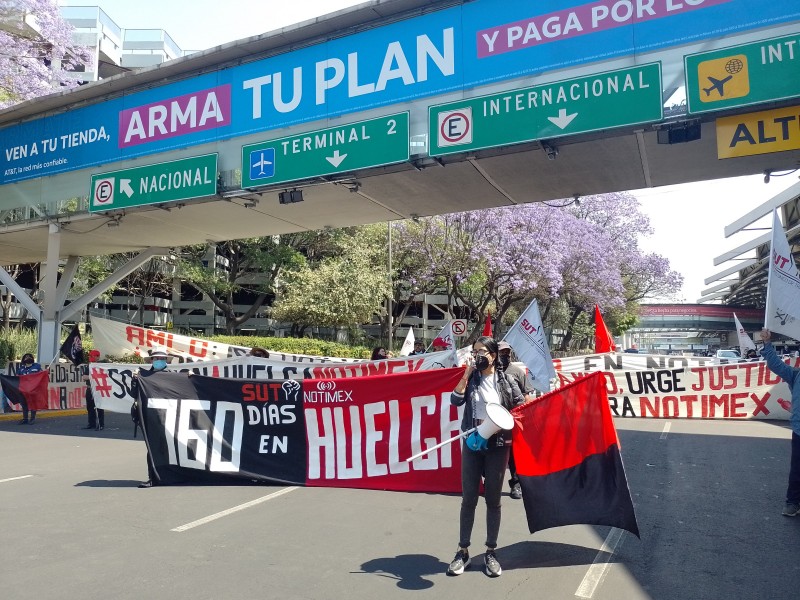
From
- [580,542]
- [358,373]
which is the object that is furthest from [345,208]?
[580,542]

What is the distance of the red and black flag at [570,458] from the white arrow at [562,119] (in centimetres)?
571

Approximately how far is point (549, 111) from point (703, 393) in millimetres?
8937

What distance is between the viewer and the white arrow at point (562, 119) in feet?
31.9

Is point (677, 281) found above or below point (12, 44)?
below

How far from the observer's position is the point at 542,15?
415 inches

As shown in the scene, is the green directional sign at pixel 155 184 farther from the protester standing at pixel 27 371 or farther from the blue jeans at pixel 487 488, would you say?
the blue jeans at pixel 487 488

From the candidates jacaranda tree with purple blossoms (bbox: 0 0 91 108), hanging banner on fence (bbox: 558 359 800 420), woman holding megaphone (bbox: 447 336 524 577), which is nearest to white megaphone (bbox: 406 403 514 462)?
woman holding megaphone (bbox: 447 336 524 577)

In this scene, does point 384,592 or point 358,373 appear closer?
point 384,592

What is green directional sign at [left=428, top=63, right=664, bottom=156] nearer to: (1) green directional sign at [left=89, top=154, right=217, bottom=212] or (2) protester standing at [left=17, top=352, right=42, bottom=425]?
(1) green directional sign at [left=89, top=154, right=217, bottom=212]

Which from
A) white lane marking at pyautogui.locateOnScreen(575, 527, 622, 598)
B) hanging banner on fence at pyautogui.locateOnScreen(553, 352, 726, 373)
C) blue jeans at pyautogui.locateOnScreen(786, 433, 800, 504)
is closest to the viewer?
white lane marking at pyautogui.locateOnScreen(575, 527, 622, 598)

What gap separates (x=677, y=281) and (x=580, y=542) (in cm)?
4843

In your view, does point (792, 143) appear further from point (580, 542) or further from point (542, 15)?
point (580, 542)

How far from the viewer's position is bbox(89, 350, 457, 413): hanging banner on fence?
11555 mm

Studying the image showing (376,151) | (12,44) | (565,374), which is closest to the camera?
(376,151)
